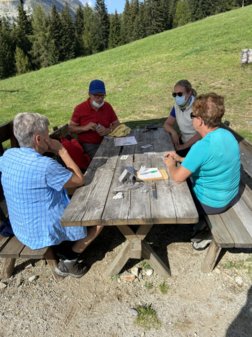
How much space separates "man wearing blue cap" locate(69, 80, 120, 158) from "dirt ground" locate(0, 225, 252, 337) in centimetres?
199

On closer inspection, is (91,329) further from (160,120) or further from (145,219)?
(160,120)

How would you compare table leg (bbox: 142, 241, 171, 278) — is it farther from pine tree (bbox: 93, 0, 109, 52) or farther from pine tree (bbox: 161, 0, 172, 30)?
pine tree (bbox: 161, 0, 172, 30)

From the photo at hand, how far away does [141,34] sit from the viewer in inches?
2479

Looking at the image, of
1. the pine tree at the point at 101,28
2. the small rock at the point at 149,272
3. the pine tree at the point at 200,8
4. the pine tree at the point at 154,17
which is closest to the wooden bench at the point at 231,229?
the small rock at the point at 149,272

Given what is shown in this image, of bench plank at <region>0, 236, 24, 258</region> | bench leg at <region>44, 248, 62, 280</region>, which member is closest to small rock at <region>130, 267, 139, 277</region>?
bench leg at <region>44, 248, 62, 280</region>

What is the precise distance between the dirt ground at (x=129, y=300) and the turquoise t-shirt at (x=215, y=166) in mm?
742

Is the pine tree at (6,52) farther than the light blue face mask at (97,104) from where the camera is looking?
Yes

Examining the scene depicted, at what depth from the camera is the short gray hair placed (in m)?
2.70

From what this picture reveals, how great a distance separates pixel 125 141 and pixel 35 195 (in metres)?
2.08

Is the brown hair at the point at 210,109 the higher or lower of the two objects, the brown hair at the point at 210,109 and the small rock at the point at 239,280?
the higher

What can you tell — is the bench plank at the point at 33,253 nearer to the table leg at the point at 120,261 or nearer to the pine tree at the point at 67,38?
the table leg at the point at 120,261

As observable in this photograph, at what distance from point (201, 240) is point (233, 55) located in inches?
516

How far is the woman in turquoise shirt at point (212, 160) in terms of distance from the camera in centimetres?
293

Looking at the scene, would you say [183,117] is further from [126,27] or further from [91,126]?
[126,27]
